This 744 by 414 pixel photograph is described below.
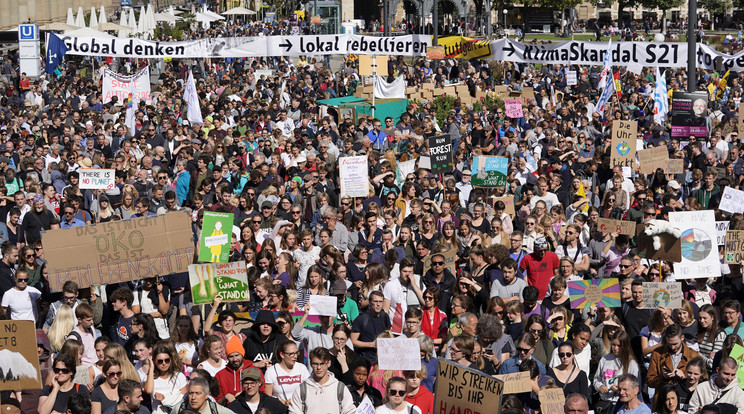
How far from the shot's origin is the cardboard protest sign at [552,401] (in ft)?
25.5

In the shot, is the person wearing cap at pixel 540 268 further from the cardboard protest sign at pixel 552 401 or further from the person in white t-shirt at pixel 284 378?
the person in white t-shirt at pixel 284 378

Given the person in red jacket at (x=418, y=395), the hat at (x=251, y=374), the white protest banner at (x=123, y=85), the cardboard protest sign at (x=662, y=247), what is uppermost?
the white protest banner at (x=123, y=85)

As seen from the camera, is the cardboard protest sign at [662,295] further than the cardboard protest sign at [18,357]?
Yes

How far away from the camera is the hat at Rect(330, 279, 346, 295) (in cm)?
1034

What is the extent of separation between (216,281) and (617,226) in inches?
174

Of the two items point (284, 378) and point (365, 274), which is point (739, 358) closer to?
point (284, 378)

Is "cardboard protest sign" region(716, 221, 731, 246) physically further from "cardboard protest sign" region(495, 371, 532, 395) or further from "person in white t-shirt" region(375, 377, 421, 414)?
"person in white t-shirt" region(375, 377, 421, 414)

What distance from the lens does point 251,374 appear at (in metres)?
7.84

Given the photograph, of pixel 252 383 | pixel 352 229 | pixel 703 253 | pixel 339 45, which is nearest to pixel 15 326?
pixel 252 383

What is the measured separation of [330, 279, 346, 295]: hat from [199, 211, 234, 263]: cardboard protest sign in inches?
57.2

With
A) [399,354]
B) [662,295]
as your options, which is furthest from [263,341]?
[662,295]

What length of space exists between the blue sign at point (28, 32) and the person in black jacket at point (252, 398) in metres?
18.1

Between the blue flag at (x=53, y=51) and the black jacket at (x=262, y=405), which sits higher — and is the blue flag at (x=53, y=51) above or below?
above

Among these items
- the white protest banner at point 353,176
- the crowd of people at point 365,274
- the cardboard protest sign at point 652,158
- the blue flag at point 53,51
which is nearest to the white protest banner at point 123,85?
the blue flag at point 53,51
